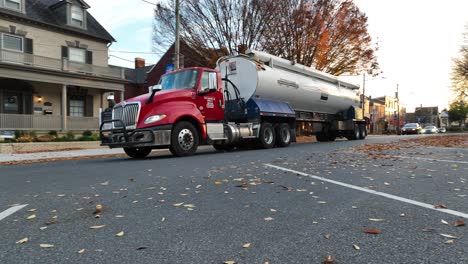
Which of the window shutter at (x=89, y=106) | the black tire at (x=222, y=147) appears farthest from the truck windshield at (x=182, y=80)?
the window shutter at (x=89, y=106)

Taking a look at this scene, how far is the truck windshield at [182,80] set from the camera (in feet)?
37.7

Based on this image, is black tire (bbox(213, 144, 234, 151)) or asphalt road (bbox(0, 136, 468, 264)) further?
black tire (bbox(213, 144, 234, 151))

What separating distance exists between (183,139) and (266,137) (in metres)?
4.55

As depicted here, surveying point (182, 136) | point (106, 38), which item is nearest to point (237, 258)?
point (182, 136)

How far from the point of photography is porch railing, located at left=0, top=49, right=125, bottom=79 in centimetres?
1981

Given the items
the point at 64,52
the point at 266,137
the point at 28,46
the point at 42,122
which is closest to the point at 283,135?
the point at 266,137

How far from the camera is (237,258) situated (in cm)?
262

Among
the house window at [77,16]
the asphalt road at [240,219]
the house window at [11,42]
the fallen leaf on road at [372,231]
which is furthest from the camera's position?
the house window at [77,16]

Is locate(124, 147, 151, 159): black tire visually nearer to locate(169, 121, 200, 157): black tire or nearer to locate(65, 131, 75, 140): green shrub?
locate(169, 121, 200, 157): black tire

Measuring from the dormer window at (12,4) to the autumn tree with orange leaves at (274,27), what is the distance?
8.31 metres

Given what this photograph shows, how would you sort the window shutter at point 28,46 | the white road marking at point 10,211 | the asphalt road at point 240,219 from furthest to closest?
the window shutter at point 28,46 → the white road marking at point 10,211 → the asphalt road at point 240,219

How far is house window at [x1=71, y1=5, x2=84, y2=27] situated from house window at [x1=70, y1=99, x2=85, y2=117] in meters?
5.36

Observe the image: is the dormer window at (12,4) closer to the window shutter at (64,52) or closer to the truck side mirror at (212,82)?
the window shutter at (64,52)

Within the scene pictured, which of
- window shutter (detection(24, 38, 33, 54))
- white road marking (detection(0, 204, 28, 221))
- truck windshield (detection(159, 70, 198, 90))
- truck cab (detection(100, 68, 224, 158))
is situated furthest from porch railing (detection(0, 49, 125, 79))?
white road marking (detection(0, 204, 28, 221))
